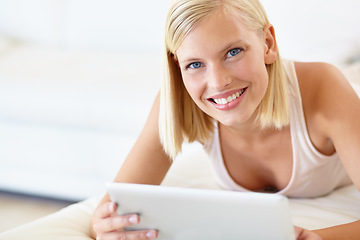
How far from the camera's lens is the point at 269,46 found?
3.90ft

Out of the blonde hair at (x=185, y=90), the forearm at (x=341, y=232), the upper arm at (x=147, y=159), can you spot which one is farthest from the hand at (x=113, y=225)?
the forearm at (x=341, y=232)

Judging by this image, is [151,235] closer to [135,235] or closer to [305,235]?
[135,235]

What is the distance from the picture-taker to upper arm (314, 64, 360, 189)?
115 centimetres

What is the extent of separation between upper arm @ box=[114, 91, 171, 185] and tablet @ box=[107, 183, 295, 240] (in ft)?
0.97

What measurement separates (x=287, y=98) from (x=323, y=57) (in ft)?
2.40

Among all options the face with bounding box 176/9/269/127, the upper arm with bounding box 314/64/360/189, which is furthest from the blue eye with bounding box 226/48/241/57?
the upper arm with bounding box 314/64/360/189

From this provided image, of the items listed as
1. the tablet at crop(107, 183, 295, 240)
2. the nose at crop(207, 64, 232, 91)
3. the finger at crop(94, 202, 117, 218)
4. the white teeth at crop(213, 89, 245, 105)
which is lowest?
the tablet at crop(107, 183, 295, 240)

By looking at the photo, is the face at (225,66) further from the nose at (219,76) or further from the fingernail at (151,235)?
the fingernail at (151,235)

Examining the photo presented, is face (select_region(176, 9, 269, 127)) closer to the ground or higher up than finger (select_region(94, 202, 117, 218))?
higher up

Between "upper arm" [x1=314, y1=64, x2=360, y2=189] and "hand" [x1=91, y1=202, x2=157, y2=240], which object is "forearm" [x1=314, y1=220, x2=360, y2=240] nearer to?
"upper arm" [x1=314, y1=64, x2=360, y2=189]

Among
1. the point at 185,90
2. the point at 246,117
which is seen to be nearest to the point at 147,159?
the point at 185,90

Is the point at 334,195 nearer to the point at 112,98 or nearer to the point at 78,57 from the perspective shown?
the point at 112,98

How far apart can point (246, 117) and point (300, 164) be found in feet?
0.82

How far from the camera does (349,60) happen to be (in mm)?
1893
